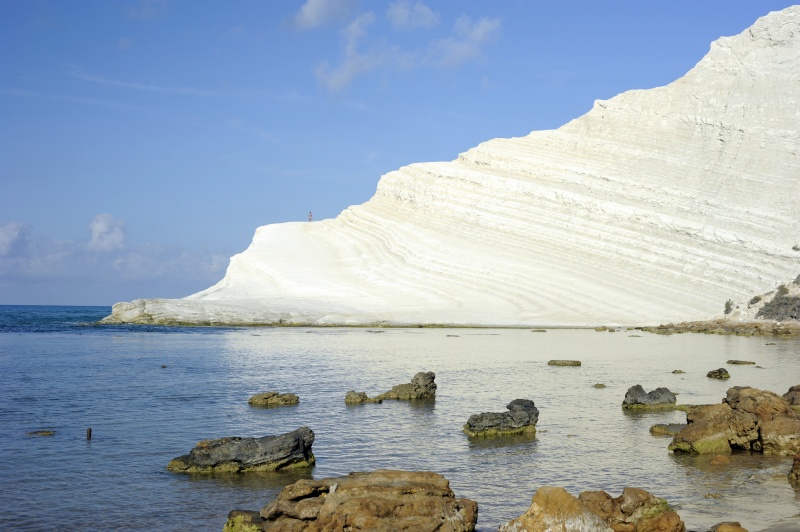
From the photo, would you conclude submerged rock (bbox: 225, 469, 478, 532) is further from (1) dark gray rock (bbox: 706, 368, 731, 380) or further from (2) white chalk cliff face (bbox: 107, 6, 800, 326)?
(2) white chalk cliff face (bbox: 107, 6, 800, 326)

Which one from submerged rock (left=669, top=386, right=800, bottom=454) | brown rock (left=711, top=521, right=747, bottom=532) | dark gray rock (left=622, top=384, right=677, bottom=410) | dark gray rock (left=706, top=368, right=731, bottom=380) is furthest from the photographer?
dark gray rock (left=706, top=368, right=731, bottom=380)

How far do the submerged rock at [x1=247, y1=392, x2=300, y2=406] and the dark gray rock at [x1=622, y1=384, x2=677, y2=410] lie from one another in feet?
24.3

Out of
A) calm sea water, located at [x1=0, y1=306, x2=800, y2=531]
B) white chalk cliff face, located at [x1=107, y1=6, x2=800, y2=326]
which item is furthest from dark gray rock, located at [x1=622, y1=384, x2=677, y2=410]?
white chalk cliff face, located at [x1=107, y1=6, x2=800, y2=326]

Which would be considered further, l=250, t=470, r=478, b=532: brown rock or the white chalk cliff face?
the white chalk cliff face

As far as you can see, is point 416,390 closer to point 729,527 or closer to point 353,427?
point 353,427

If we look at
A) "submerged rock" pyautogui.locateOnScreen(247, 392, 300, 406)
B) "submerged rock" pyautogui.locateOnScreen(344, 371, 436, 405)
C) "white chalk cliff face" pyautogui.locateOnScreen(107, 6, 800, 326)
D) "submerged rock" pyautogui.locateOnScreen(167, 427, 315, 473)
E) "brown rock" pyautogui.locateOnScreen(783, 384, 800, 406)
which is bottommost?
"submerged rock" pyautogui.locateOnScreen(167, 427, 315, 473)

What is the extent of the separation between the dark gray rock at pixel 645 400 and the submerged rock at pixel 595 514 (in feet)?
30.3

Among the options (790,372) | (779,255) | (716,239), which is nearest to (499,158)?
(716,239)

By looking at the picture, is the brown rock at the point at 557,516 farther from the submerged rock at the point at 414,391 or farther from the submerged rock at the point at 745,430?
the submerged rock at the point at 414,391

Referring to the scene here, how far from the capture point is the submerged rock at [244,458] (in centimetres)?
1236

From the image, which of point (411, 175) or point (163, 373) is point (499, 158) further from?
point (163, 373)

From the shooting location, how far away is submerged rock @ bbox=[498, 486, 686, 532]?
27.7ft

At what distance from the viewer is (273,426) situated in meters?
15.9

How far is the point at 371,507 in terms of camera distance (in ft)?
28.8
